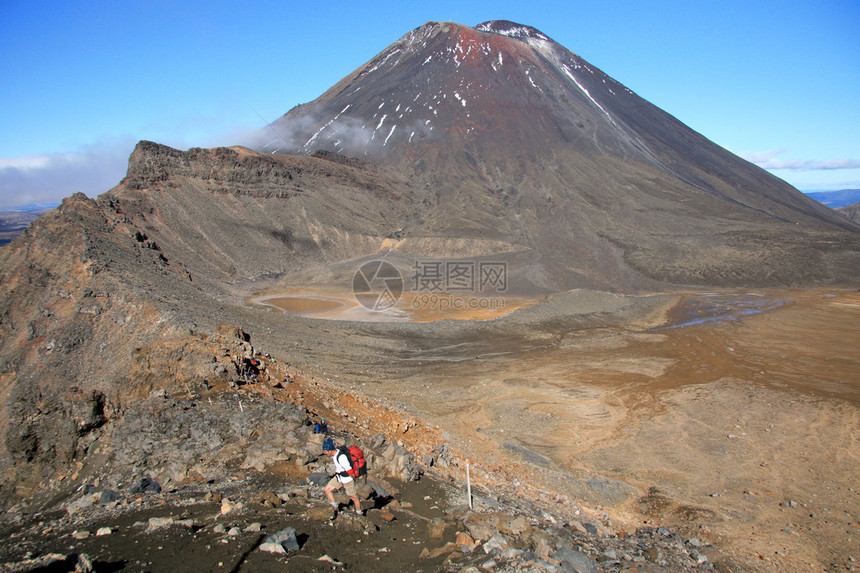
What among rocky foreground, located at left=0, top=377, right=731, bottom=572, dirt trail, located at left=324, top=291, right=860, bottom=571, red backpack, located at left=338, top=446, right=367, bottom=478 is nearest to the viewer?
rocky foreground, located at left=0, top=377, right=731, bottom=572

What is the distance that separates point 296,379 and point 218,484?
5.62 metres

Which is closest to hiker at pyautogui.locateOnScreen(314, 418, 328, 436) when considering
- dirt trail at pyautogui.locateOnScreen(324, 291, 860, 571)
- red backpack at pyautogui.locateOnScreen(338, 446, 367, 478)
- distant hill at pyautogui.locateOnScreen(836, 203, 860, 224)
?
red backpack at pyautogui.locateOnScreen(338, 446, 367, 478)

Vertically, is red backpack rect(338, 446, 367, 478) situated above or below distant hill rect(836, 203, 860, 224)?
below

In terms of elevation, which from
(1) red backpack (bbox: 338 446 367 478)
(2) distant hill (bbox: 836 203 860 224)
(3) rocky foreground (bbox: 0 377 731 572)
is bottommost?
(3) rocky foreground (bbox: 0 377 731 572)

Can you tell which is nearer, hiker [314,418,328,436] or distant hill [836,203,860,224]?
hiker [314,418,328,436]

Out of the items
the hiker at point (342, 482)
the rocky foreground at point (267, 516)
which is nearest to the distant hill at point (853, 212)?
the rocky foreground at point (267, 516)

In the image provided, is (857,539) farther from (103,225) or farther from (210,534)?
(103,225)

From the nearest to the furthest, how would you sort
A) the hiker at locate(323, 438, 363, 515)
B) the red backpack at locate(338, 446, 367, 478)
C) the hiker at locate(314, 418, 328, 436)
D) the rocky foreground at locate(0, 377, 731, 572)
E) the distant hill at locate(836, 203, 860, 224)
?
the rocky foreground at locate(0, 377, 731, 572), the hiker at locate(323, 438, 363, 515), the red backpack at locate(338, 446, 367, 478), the hiker at locate(314, 418, 328, 436), the distant hill at locate(836, 203, 860, 224)

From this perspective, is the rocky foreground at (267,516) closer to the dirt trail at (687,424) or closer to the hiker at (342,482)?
the hiker at (342,482)

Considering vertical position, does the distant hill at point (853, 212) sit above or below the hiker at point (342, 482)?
above

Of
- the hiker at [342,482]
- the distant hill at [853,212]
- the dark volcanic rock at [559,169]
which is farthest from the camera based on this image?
the distant hill at [853,212]

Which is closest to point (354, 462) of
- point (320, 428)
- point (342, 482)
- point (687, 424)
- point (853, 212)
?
point (342, 482)

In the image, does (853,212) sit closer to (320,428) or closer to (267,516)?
(320,428)

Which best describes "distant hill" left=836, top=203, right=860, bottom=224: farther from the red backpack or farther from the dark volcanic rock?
the red backpack
